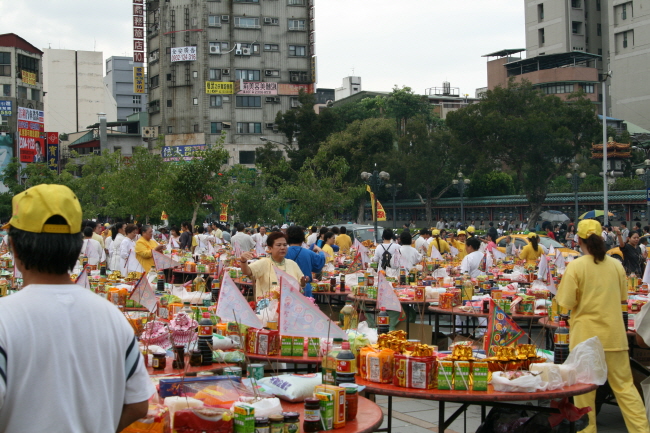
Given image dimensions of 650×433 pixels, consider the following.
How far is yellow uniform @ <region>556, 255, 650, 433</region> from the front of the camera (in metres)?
5.86

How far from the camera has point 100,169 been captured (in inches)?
2045

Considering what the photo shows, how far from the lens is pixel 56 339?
2363mm

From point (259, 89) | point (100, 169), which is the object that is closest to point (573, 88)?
point (259, 89)

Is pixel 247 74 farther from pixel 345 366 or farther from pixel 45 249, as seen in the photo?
pixel 45 249

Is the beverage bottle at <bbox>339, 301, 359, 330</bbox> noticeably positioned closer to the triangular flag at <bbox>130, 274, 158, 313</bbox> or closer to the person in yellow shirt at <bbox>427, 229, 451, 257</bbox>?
the triangular flag at <bbox>130, 274, 158, 313</bbox>

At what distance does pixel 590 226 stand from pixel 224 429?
3.93 metres

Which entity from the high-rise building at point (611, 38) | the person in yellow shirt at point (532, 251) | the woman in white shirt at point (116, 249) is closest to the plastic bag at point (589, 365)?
the person in yellow shirt at point (532, 251)

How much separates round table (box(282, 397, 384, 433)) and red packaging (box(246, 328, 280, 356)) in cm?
130

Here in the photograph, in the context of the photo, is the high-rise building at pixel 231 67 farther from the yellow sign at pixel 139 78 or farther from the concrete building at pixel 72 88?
the concrete building at pixel 72 88

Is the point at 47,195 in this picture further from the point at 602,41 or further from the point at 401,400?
the point at 602,41

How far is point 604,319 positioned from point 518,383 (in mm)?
1788

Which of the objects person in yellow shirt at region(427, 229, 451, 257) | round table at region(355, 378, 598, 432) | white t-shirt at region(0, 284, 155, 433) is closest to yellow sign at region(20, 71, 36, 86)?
person in yellow shirt at region(427, 229, 451, 257)

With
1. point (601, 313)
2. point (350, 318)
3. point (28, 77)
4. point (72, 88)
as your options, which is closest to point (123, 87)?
point (72, 88)

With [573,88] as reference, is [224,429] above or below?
below
